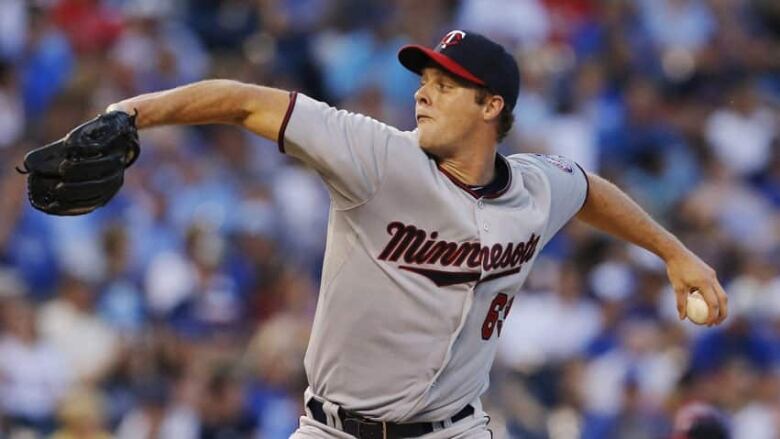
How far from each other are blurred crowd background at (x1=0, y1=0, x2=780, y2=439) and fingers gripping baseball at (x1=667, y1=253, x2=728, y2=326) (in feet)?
11.7

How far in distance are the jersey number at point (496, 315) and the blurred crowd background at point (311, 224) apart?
3822 millimetres

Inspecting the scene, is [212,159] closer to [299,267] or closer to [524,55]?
[299,267]

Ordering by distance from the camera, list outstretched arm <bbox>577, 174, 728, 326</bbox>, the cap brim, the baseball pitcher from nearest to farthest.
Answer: the baseball pitcher
the cap brim
outstretched arm <bbox>577, 174, 728, 326</bbox>

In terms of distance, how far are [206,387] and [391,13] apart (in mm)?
4244

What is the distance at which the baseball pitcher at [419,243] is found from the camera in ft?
15.8

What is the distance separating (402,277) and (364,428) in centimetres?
51

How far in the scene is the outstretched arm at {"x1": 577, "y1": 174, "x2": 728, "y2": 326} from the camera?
561 centimetres

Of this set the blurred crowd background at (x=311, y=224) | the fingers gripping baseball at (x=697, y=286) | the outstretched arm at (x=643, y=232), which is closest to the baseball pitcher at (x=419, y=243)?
the outstretched arm at (x=643, y=232)

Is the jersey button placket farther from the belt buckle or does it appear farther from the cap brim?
the belt buckle

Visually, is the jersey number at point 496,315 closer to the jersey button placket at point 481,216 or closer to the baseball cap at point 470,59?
the jersey button placket at point 481,216

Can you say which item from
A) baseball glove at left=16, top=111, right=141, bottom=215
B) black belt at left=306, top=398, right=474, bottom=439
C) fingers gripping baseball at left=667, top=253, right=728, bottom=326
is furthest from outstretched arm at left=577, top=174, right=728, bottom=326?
baseball glove at left=16, top=111, right=141, bottom=215

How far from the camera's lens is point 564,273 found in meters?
10.6

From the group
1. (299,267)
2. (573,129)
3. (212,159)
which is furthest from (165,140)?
(573,129)

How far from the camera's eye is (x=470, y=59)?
5059mm
